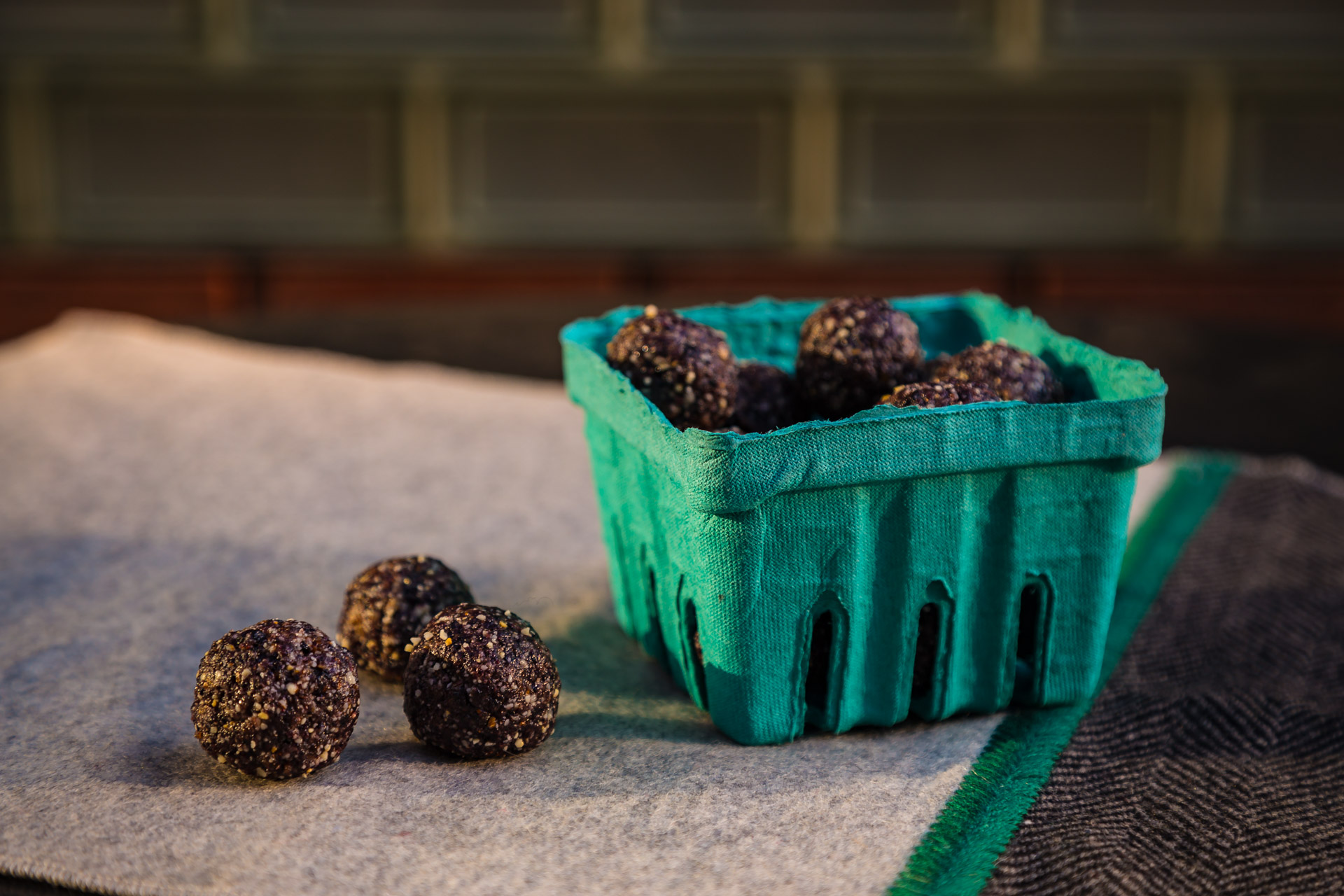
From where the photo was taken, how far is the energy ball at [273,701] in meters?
0.81

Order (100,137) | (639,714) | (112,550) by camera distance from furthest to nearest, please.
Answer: (100,137) → (112,550) → (639,714)

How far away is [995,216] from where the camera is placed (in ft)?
11.5

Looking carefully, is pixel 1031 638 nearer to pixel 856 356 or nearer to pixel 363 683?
pixel 856 356

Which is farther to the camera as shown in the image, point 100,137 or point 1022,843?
point 100,137

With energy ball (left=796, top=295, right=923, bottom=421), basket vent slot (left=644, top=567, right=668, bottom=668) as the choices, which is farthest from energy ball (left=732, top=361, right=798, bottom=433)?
basket vent slot (left=644, top=567, right=668, bottom=668)

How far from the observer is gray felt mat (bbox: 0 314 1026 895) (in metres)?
0.76

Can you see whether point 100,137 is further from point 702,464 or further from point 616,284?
point 702,464

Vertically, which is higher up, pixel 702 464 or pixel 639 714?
pixel 702 464

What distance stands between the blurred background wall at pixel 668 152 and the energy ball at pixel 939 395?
2277 mm

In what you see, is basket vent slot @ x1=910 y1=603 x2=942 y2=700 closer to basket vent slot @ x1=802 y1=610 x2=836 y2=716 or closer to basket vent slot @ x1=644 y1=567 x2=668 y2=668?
basket vent slot @ x1=802 y1=610 x2=836 y2=716

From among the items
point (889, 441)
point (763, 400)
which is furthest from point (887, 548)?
point (763, 400)

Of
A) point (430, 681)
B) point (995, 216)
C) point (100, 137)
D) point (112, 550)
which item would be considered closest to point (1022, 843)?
point (430, 681)

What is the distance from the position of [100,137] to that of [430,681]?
312cm

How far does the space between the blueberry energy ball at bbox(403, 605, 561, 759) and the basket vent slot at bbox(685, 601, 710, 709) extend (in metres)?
0.11
